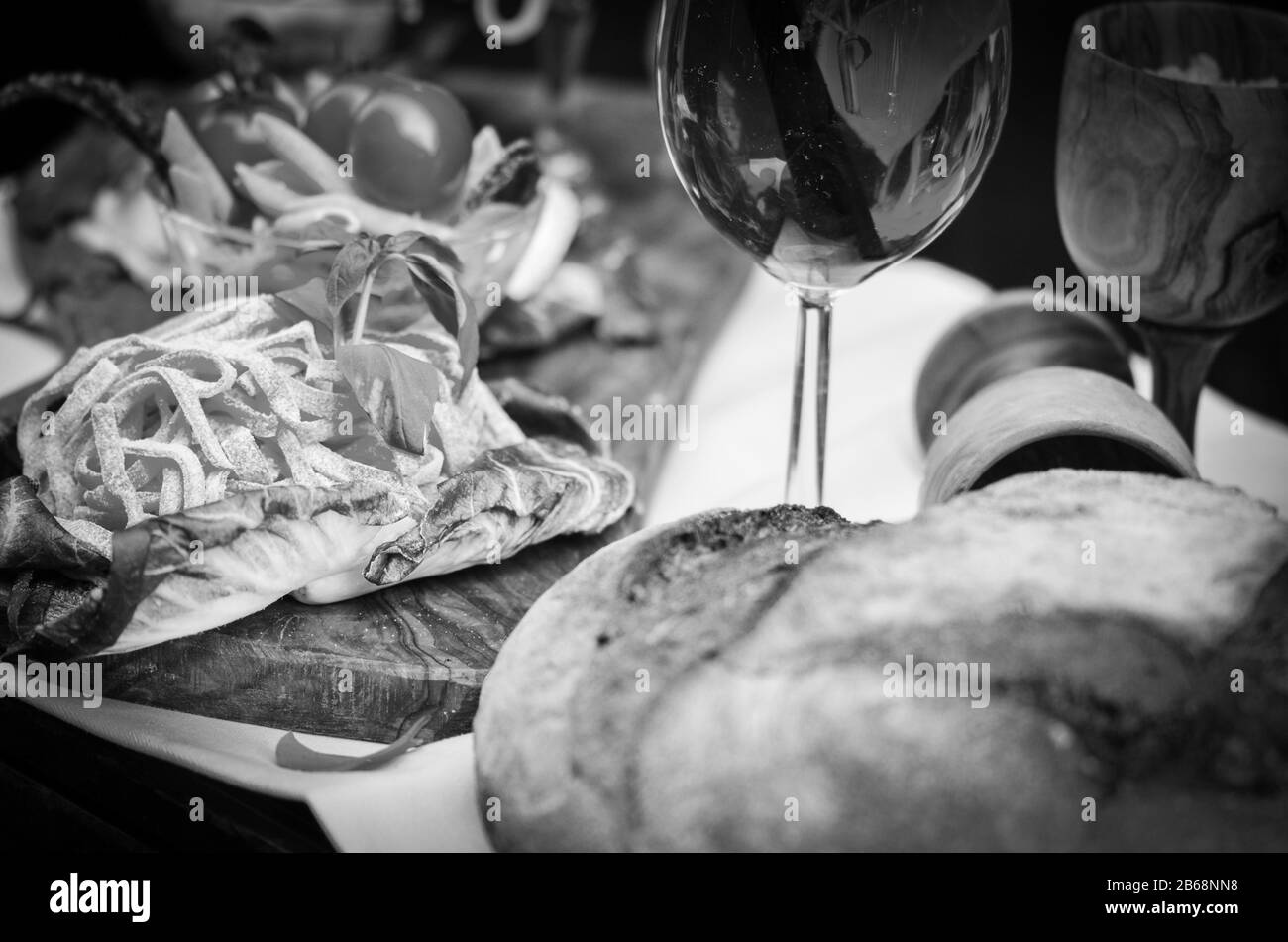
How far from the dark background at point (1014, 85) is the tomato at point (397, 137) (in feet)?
3.22

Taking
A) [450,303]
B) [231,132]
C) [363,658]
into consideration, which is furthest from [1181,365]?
[231,132]

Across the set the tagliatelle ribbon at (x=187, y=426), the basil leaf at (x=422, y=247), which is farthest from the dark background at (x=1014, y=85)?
the tagliatelle ribbon at (x=187, y=426)

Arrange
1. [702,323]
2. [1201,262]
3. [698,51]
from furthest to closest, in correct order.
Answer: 1. [702,323]
2. [1201,262]
3. [698,51]

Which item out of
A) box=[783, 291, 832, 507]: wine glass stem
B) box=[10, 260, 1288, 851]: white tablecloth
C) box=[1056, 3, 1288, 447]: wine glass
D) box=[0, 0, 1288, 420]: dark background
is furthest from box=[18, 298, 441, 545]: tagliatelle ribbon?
box=[0, 0, 1288, 420]: dark background

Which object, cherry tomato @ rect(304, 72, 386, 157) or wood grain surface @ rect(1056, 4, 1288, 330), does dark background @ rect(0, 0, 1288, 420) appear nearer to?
cherry tomato @ rect(304, 72, 386, 157)

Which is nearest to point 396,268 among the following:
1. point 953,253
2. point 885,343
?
point 885,343

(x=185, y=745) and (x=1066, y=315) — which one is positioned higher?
(x=1066, y=315)

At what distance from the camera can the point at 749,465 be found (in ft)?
4.00

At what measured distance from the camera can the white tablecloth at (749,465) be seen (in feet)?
2.37

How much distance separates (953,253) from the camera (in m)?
2.83

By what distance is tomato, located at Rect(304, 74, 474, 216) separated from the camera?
42.9 inches

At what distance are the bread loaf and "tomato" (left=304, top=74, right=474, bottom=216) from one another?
0.54 meters

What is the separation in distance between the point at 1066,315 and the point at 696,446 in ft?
1.19
